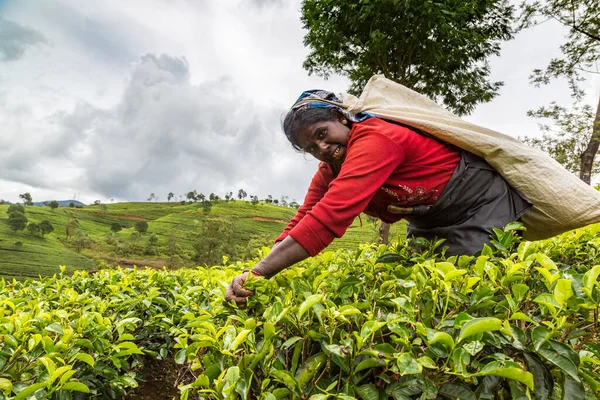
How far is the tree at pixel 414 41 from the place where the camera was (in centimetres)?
863

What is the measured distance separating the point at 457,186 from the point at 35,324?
2103mm

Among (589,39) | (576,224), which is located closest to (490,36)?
(589,39)

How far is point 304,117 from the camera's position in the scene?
1.84 m

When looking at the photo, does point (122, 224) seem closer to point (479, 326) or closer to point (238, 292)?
point (238, 292)

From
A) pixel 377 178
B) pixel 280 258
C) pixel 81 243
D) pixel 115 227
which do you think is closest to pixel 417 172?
pixel 377 178

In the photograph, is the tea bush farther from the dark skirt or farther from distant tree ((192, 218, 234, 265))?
distant tree ((192, 218, 234, 265))

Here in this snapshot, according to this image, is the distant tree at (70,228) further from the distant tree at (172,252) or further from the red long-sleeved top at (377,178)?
the red long-sleeved top at (377,178)

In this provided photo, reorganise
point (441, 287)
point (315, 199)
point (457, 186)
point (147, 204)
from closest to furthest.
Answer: point (441, 287)
point (457, 186)
point (315, 199)
point (147, 204)

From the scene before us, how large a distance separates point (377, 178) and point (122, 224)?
63560 mm

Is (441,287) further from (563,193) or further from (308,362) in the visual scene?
(563,193)

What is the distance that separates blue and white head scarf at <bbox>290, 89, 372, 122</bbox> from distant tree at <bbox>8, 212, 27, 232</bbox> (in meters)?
48.1

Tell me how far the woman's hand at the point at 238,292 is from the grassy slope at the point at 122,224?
17012mm

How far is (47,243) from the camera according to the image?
39688mm

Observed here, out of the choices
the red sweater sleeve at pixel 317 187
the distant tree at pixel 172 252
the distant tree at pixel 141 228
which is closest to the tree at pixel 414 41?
the red sweater sleeve at pixel 317 187
